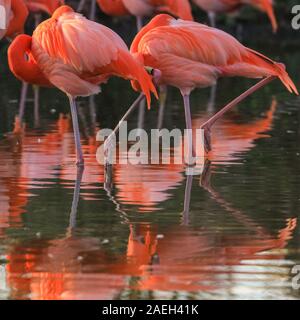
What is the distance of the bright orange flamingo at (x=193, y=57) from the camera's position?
24.9ft

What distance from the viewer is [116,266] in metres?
5.01

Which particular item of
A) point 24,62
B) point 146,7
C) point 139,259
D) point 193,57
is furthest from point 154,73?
point 146,7

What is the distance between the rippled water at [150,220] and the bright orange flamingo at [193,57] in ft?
1.80

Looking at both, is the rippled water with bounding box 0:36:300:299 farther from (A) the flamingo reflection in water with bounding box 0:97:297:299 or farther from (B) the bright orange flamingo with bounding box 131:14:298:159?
(B) the bright orange flamingo with bounding box 131:14:298:159

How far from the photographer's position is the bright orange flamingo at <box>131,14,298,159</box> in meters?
7.58

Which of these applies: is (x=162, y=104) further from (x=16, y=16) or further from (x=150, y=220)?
(x=150, y=220)

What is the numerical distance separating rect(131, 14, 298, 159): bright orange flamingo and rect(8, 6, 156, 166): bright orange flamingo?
360 millimetres

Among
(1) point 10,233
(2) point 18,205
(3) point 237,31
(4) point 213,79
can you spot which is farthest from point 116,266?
(3) point 237,31

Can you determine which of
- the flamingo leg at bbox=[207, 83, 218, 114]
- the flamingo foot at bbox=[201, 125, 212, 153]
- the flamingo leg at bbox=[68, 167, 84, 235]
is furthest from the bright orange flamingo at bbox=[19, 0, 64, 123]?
the flamingo leg at bbox=[68, 167, 84, 235]

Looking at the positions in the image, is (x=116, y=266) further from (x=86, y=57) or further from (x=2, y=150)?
(x=2, y=150)

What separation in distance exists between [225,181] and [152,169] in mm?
574

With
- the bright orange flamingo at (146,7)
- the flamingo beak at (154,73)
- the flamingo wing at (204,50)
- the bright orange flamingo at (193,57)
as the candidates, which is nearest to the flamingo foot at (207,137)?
the bright orange flamingo at (193,57)

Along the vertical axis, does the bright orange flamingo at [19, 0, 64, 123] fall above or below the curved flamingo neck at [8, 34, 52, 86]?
below

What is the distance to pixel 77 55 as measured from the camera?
715 centimetres
